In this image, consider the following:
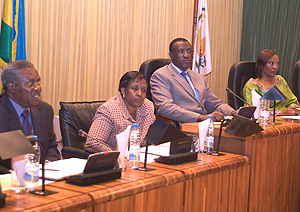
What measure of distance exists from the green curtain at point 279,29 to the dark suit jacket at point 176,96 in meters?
3.04

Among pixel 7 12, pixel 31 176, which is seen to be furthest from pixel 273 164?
pixel 7 12

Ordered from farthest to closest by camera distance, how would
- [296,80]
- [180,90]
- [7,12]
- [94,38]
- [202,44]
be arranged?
1. [202,44]
2. [94,38]
3. [296,80]
4. [180,90]
5. [7,12]

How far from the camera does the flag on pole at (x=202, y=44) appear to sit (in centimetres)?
616

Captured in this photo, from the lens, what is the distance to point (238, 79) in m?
4.95

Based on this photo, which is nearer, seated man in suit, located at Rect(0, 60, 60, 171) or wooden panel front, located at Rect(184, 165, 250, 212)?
wooden panel front, located at Rect(184, 165, 250, 212)

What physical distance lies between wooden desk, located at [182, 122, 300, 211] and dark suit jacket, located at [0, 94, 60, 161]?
2.86ft

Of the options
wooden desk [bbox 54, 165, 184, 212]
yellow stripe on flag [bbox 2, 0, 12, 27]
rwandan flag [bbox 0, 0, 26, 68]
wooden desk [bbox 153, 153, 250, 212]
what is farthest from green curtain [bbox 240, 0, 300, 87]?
wooden desk [bbox 54, 165, 184, 212]

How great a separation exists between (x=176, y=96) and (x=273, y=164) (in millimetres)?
1402

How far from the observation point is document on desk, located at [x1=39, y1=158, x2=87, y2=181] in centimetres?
199

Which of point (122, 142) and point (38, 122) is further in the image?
point (38, 122)

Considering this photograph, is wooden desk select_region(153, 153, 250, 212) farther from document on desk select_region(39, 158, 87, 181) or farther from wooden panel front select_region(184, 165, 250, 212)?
document on desk select_region(39, 158, 87, 181)

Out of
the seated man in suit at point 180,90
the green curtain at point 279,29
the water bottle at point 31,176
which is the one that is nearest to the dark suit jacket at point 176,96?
the seated man in suit at point 180,90

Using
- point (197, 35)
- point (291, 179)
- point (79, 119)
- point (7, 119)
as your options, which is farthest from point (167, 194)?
point (197, 35)

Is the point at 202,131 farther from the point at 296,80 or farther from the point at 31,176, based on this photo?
the point at 296,80
